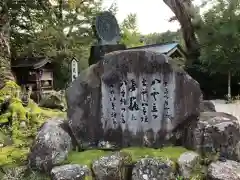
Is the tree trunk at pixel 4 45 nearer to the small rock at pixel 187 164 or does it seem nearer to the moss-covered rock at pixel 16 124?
the moss-covered rock at pixel 16 124

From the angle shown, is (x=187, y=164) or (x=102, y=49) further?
(x=102, y=49)

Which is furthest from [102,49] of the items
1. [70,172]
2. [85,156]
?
[70,172]

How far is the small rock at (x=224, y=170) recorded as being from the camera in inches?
162

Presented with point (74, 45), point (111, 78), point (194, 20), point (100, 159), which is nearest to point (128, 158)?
point (100, 159)

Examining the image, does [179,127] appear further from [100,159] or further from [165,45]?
[165,45]

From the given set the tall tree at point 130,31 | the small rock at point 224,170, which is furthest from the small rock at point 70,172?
the tall tree at point 130,31

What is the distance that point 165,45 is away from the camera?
1867 centimetres

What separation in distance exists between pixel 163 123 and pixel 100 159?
1176 mm

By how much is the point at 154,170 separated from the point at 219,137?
3.55 feet

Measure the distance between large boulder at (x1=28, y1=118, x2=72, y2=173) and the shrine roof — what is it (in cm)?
1197

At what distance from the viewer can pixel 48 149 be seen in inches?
181

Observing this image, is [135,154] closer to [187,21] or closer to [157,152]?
[157,152]

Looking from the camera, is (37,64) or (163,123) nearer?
(163,123)

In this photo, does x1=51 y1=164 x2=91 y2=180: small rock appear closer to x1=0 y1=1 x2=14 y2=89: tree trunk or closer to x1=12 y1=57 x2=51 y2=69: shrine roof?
x1=0 y1=1 x2=14 y2=89: tree trunk
